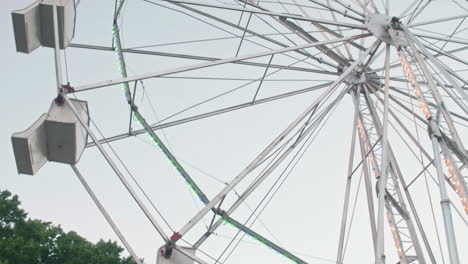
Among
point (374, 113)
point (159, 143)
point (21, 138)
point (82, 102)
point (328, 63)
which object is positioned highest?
point (328, 63)

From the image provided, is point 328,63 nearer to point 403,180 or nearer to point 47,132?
point 403,180

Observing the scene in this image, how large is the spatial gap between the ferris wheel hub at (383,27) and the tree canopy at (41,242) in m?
14.4

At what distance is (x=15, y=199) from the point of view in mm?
22156

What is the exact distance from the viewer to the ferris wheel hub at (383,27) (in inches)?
420

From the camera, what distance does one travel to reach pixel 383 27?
10.8 m

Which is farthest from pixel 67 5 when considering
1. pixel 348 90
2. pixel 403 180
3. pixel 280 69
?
pixel 403 180

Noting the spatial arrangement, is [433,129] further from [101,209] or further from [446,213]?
[101,209]

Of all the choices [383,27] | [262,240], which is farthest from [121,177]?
[383,27]

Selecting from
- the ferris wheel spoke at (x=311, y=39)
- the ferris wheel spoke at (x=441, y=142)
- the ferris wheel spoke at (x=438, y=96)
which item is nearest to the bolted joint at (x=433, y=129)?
the ferris wheel spoke at (x=441, y=142)

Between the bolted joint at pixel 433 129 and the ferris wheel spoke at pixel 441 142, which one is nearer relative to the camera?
the ferris wheel spoke at pixel 441 142

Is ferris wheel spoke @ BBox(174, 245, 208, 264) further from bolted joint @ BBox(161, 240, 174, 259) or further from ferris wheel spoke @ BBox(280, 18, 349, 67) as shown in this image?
ferris wheel spoke @ BBox(280, 18, 349, 67)

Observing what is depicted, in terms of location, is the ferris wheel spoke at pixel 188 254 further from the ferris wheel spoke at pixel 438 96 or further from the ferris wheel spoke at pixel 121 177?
the ferris wheel spoke at pixel 438 96

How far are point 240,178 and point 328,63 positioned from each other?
5.65m

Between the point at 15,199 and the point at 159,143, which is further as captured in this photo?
the point at 15,199
